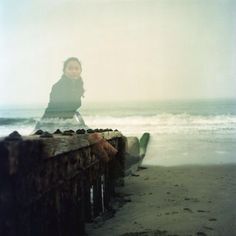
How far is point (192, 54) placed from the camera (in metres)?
6.36

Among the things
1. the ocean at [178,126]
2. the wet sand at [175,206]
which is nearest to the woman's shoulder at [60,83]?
the ocean at [178,126]

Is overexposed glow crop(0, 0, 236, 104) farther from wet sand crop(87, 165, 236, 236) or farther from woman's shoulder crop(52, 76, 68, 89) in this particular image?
wet sand crop(87, 165, 236, 236)

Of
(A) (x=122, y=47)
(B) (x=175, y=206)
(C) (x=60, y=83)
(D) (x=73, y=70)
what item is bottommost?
(B) (x=175, y=206)

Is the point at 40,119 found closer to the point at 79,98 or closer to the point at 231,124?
the point at 79,98

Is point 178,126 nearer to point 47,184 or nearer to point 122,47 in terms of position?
point 122,47

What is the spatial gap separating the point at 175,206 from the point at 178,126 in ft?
16.4

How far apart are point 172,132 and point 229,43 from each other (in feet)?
6.30

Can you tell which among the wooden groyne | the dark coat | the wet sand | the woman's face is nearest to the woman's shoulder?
the dark coat

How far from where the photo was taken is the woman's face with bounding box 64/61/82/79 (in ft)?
22.5

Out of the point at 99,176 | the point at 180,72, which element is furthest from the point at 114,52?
the point at 99,176

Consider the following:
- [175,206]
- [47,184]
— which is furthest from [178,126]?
[47,184]

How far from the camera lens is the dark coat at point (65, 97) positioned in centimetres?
732

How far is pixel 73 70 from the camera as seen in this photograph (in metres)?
6.98

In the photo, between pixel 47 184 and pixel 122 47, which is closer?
pixel 47 184
